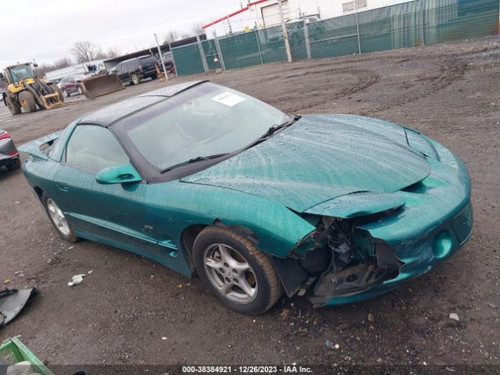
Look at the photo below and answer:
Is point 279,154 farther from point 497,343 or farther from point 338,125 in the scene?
point 497,343

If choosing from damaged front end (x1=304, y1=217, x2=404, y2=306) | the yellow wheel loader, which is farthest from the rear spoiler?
the yellow wheel loader

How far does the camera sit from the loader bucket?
21.8 m

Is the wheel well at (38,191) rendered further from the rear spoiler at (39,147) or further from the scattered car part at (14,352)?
the scattered car part at (14,352)

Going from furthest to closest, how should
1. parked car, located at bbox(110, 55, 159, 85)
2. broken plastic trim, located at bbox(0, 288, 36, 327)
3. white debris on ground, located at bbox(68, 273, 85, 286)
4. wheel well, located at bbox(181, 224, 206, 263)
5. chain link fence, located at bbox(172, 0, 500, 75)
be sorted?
parked car, located at bbox(110, 55, 159, 85) → chain link fence, located at bbox(172, 0, 500, 75) → white debris on ground, located at bbox(68, 273, 85, 286) → broken plastic trim, located at bbox(0, 288, 36, 327) → wheel well, located at bbox(181, 224, 206, 263)

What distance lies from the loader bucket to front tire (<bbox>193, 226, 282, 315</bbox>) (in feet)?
71.4

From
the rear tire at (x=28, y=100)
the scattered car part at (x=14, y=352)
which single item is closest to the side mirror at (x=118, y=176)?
the scattered car part at (x=14, y=352)

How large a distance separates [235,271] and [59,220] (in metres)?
2.78

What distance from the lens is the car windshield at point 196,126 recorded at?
3111 millimetres

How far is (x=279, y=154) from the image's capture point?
2.87 metres

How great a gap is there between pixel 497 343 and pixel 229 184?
179 centimetres

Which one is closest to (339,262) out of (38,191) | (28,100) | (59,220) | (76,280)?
(76,280)

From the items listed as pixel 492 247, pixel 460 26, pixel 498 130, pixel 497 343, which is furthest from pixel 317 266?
pixel 460 26

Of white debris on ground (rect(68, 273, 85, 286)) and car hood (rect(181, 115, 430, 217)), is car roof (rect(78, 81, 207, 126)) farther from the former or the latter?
white debris on ground (rect(68, 273, 85, 286))

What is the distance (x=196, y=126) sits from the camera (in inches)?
132
